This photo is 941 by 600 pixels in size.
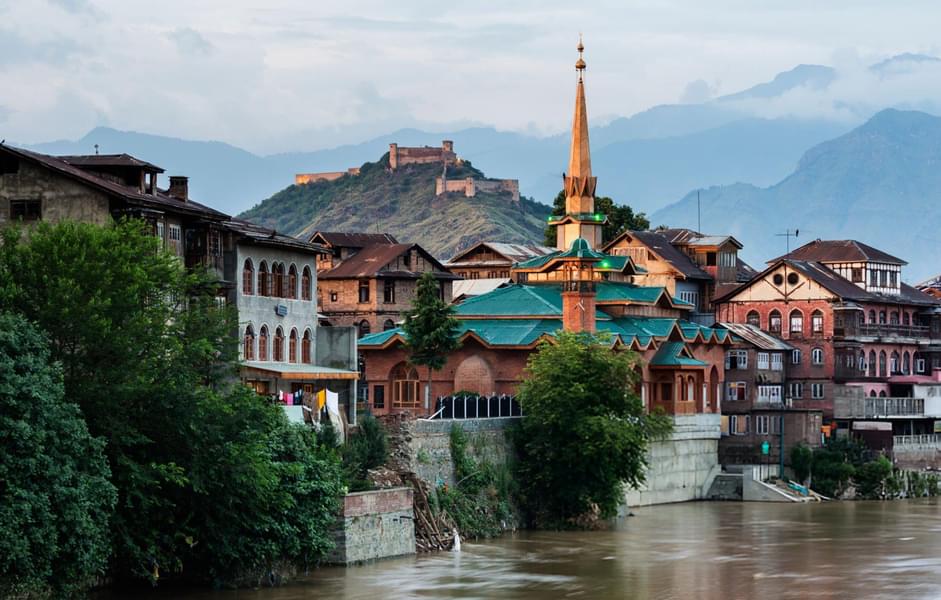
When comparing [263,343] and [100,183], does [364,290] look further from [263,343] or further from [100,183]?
[100,183]

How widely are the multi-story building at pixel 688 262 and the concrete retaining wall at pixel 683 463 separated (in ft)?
52.5

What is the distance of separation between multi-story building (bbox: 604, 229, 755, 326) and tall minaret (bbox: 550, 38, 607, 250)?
10.5ft

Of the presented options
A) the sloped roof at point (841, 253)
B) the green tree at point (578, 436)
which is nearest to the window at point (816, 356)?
the sloped roof at point (841, 253)

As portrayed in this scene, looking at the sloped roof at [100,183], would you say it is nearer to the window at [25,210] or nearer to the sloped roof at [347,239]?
the window at [25,210]

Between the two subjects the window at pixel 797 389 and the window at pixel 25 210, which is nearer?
the window at pixel 25 210

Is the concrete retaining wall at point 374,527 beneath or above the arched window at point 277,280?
beneath

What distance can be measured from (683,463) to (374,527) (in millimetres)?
34546

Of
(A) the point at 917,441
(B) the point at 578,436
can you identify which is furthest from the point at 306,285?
Answer: (A) the point at 917,441

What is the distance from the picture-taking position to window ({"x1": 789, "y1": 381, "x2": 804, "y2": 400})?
109688 millimetres

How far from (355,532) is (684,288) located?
60265mm

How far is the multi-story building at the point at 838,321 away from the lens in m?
110

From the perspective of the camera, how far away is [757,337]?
10944cm

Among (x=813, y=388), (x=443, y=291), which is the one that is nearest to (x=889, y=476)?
(x=813, y=388)

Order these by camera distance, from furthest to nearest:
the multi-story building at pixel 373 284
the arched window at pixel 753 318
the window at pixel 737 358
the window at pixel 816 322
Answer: the multi-story building at pixel 373 284 → the arched window at pixel 753 318 → the window at pixel 816 322 → the window at pixel 737 358
